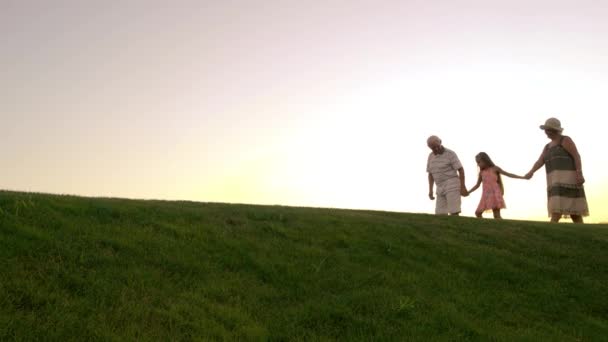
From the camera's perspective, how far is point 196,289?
28.0ft

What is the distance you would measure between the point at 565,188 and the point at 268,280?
12.0m

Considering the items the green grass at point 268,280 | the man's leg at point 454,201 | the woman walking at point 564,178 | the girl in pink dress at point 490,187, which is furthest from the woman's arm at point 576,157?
the green grass at point 268,280

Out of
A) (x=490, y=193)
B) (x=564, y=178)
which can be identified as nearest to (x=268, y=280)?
(x=564, y=178)

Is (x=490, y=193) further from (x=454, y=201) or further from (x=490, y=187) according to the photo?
(x=454, y=201)

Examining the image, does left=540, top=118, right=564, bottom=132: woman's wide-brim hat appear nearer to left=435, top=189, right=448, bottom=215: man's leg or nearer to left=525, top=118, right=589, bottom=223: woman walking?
left=525, top=118, right=589, bottom=223: woman walking

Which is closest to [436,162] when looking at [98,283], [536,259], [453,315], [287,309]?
[536,259]

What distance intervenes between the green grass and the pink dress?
615 centimetres

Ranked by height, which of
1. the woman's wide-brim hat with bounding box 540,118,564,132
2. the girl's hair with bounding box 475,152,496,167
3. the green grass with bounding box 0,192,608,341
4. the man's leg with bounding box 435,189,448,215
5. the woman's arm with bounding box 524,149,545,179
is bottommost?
the green grass with bounding box 0,192,608,341

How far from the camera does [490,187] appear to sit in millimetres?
20188

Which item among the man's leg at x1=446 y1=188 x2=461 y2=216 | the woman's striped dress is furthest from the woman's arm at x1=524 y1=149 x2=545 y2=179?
the man's leg at x1=446 y1=188 x2=461 y2=216

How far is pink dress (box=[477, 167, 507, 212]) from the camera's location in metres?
20.1

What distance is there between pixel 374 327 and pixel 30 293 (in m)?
4.53

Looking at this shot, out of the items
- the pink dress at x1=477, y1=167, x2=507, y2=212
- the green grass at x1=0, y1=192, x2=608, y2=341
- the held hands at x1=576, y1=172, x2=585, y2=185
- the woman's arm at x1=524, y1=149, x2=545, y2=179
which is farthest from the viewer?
the pink dress at x1=477, y1=167, x2=507, y2=212

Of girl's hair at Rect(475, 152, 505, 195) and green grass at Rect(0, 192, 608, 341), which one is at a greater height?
girl's hair at Rect(475, 152, 505, 195)
